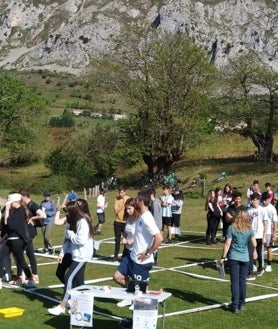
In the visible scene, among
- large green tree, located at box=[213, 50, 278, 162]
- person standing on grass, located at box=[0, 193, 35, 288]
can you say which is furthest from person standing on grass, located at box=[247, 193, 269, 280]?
large green tree, located at box=[213, 50, 278, 162]

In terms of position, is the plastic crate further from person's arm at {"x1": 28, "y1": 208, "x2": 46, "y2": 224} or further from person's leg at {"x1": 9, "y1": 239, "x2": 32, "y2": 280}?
person's arm at {"x1": 28, "y1": 208, "x2": 46, "y2": 224}

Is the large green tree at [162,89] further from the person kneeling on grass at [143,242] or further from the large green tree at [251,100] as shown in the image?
the person kneeling on grass at [143,242]

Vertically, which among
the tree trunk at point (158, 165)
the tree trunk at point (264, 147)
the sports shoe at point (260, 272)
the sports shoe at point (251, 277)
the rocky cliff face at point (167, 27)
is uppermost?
the rocky cliff face at point (167, 27)

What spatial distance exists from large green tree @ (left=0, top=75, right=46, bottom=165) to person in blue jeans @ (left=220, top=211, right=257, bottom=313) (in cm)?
5036

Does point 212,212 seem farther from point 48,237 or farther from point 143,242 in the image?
point 143,242

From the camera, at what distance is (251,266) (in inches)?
512

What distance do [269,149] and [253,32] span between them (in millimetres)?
123152

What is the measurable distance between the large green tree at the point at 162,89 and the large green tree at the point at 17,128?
16.8 meters

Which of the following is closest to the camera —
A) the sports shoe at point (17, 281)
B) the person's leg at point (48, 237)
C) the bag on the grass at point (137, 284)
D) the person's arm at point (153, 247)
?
the person's arm at point (153, 247)

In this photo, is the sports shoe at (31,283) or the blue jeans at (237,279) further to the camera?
the sports shoe at (31,283)

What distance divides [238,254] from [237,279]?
0.43m

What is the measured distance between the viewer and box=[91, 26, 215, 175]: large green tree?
43.5 meters

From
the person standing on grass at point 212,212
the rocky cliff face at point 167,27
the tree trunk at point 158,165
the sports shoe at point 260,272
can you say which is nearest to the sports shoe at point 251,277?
the sports shoe at point 260,272

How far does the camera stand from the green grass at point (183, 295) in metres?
9.45
